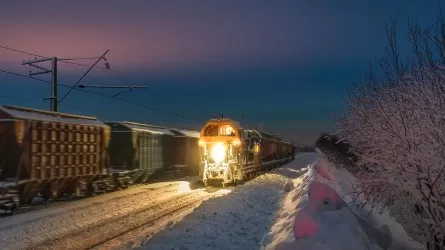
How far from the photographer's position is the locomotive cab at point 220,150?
25328 millimetres

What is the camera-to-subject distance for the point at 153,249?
943 cm

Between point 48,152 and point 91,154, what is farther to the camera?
point 91,154

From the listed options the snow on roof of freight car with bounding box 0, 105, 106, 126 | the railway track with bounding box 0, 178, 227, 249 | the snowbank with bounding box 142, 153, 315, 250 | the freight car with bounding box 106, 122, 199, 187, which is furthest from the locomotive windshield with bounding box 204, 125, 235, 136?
the snowbank with bounding box 142, 153, 315, 250

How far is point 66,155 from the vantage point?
19203 millimetres

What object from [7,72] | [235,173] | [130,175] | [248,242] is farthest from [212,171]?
[248,242]

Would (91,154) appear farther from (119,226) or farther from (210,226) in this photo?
(210,226)

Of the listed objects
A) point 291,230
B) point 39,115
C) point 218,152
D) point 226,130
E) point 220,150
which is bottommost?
point 291,230

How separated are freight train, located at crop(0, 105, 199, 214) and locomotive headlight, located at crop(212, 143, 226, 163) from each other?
4210mm

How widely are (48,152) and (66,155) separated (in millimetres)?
1406

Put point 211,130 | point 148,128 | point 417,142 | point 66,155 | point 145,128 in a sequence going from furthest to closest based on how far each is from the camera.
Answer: point 148,128 → point 145,128 → point 211,130 → point 66,155 → point 417,142

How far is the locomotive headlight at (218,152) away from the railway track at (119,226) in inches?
244

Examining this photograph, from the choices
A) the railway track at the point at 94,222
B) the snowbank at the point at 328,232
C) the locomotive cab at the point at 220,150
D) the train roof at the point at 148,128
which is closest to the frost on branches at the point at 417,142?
the snowbank at the point at 328,232

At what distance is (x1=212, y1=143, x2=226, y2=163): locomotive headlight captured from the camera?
2542cm

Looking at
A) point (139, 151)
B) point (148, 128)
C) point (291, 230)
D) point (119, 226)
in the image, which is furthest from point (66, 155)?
point (291, 230)
